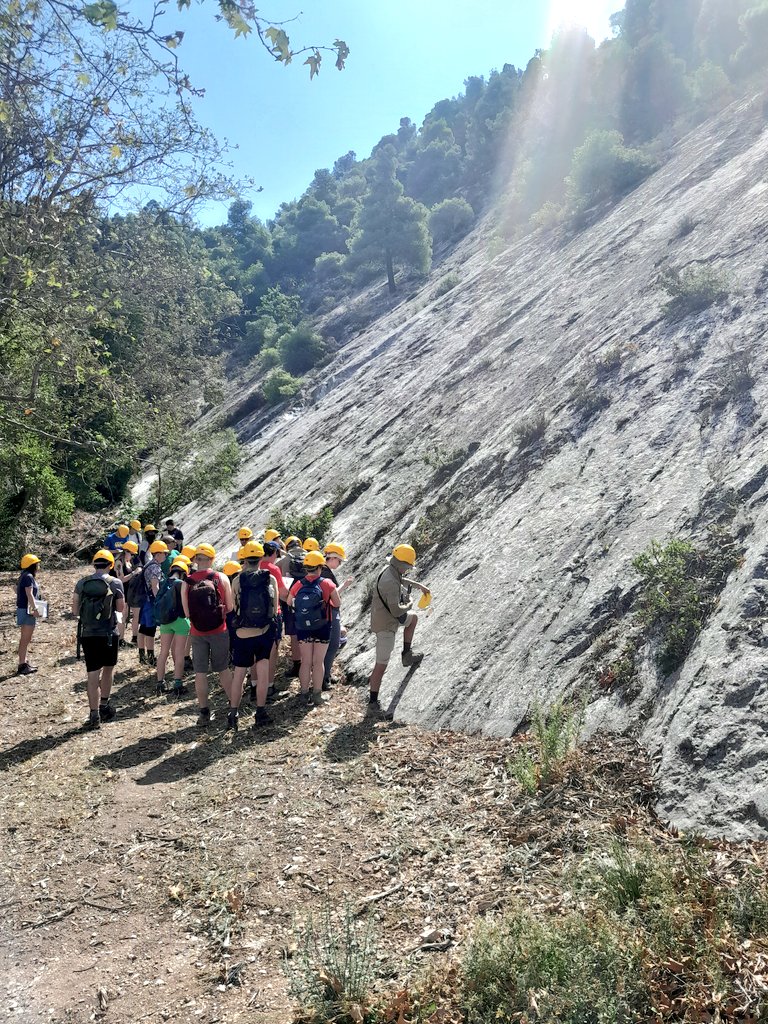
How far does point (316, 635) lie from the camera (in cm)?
849

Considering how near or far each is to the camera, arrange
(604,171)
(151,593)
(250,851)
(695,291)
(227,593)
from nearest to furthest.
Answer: (250,851) → (227,593) → (151,593) → (695,291) → (604,171)

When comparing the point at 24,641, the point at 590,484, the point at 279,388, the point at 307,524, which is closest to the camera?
the point at 590,484

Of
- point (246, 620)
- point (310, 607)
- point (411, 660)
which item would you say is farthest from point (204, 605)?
point (411, 660)

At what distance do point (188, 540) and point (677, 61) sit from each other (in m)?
42.9

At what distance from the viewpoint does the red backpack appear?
26.3 feet

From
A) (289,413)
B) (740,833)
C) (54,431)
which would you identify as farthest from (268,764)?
(289,413)

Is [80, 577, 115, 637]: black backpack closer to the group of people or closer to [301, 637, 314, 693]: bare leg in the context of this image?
the group of people

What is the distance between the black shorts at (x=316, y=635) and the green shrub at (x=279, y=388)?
88.1ft

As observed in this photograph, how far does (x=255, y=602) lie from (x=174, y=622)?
6.85ft

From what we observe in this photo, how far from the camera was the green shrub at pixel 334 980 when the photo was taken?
3.71 metres

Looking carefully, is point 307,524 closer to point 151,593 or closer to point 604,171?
point 151,593

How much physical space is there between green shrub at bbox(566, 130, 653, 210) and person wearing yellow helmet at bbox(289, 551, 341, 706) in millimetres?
22214

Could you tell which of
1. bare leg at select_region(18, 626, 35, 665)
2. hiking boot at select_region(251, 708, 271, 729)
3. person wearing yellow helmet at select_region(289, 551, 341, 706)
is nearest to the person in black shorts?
hiking boot at select_region(251, 708, 271, 729)

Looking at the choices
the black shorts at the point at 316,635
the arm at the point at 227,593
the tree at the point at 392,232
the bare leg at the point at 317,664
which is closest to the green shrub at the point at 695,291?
the black shorts at the point at 316,635
